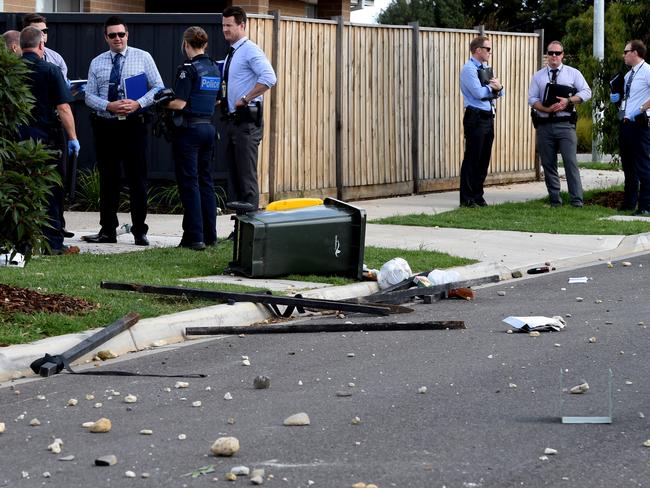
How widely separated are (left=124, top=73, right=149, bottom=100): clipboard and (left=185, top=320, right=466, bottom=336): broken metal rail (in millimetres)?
4211

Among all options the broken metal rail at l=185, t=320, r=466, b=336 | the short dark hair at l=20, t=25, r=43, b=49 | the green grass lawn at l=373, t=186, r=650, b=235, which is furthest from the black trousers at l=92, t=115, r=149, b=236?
the broken metal rail at l=185, t=320, r=466, b=336

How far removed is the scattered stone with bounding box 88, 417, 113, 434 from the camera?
623 cm

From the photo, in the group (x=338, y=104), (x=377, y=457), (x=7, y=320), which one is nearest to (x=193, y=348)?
(x=7, y=320)

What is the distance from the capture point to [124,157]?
1280 centimetres

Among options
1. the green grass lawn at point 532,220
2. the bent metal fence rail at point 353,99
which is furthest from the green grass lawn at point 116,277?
the bent metal fence rail at point 353,99

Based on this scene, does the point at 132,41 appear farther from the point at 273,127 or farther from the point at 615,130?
the point at 615,130

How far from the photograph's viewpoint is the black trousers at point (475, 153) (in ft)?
55.3

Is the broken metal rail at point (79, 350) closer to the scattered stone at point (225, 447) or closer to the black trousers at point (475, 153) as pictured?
the scattered stone at point (225, 447)

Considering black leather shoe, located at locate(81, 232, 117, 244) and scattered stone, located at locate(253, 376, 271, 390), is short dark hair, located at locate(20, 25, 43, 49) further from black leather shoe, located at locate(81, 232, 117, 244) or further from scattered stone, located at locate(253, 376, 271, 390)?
scattered stone, located at locate(253, 376, 271, 390)

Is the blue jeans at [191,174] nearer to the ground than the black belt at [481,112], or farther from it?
nearer to the ground

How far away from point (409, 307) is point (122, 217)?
616 cm

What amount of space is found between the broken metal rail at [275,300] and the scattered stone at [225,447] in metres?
3.59

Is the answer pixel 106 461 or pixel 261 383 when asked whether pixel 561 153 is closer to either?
pixel 261 383

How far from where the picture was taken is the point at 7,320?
845 cm
